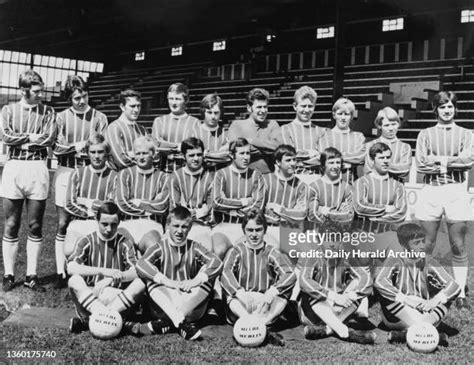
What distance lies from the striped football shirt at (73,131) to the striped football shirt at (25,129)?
114mm

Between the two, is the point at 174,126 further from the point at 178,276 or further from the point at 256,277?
the point at 256,277

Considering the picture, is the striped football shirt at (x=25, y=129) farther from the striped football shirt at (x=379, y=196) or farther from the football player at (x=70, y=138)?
the striped football shirt at (x=379, y=196)

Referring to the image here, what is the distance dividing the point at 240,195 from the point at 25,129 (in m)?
1.58

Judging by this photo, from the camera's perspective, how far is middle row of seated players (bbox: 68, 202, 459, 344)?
307cm

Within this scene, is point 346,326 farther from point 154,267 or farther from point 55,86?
point 55,86

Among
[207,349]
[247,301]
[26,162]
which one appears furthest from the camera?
[26,162]

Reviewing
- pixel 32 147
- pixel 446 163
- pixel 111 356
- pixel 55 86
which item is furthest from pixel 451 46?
pixel 55 86

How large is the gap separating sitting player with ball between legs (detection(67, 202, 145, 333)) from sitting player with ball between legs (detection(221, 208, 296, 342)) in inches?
21.0

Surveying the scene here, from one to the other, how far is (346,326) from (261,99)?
5.54 feet

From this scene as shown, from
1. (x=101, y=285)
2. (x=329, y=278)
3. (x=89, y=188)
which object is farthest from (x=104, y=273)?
(x=329, y=278)

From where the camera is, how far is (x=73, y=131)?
393 cm

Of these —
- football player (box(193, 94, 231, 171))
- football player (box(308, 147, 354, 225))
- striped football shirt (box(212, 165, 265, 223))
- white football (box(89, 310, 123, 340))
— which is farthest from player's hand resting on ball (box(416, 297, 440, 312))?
white football (box(89, 310, 123, 340))

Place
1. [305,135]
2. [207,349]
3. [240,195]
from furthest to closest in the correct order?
[305,135] < [240,195] < [207,349]

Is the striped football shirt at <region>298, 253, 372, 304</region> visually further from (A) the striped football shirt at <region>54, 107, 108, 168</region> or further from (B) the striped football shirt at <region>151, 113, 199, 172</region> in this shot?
(A) the striped football shirt at <region>54, 107, 108, 168</region>
